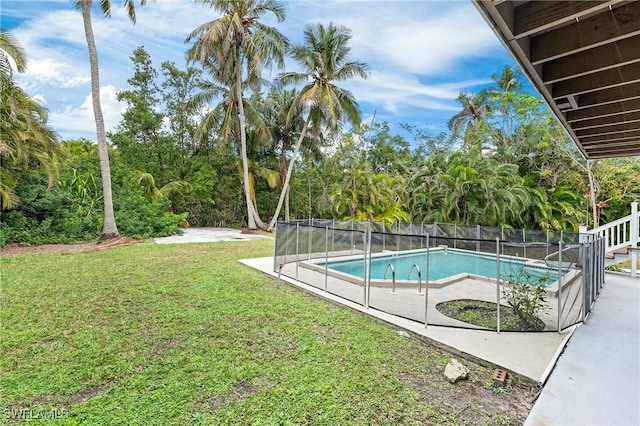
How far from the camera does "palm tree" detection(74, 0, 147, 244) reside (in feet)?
31.6

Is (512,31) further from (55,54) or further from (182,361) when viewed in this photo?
(55,54)

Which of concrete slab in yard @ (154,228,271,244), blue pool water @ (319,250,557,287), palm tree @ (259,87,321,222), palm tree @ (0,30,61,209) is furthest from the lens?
palm tree @ (259,87,321,222)

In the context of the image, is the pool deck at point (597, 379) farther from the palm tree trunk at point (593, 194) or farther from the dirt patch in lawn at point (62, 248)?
the palm tree trunk at point (593, 194)

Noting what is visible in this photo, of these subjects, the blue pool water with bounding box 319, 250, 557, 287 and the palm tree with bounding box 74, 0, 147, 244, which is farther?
the palm tree with bounding box 74, 0, 147, 244

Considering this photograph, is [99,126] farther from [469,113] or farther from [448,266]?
[469,113]

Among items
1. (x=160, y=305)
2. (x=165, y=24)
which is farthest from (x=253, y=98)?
(x=160, y=305)

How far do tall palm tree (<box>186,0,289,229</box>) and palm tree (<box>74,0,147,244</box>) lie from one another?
3299mm

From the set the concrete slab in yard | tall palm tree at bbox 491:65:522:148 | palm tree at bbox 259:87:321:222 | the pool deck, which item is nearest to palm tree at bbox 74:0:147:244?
the concrete slab in yard

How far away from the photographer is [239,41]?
14219mm

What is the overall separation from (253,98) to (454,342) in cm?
1753

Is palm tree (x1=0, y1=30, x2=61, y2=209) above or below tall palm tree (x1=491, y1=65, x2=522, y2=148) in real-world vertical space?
below

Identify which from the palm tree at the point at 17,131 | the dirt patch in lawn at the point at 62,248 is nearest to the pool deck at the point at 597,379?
the dirt patch in lawn at the point at 62,248

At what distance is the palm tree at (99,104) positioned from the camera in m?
9.62

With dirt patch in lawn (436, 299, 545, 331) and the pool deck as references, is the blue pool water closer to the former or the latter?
dirt patch in lawn (436, 299, 545, 331)
